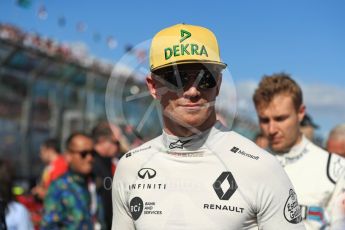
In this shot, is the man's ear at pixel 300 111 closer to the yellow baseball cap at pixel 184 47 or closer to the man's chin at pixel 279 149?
the man's chin at pixel 279 149

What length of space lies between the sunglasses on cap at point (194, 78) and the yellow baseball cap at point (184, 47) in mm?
39

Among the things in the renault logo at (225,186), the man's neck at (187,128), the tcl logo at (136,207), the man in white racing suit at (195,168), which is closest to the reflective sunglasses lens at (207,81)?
the man in white racing suit at (195,168)

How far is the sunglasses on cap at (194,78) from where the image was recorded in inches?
90.7

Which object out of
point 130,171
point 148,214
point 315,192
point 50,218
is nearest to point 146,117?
point 130,171

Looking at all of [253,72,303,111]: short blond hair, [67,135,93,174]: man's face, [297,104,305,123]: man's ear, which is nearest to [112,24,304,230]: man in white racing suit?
[253,72,303,111]: short blond hair

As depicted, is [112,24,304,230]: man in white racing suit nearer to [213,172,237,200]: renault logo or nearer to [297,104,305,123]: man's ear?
[213,172,237,200]: renault logo

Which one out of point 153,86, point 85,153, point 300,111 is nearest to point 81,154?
point 85,153

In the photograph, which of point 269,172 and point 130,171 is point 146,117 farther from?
point 269,172

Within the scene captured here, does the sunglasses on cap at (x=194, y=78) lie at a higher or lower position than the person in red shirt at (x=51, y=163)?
lower

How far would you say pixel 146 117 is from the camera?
9.55 ft

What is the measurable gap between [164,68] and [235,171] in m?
0.48

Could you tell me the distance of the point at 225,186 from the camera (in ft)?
7.23

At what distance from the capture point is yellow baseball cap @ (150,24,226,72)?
2283mm

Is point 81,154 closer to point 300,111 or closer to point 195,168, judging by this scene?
point 300,111
